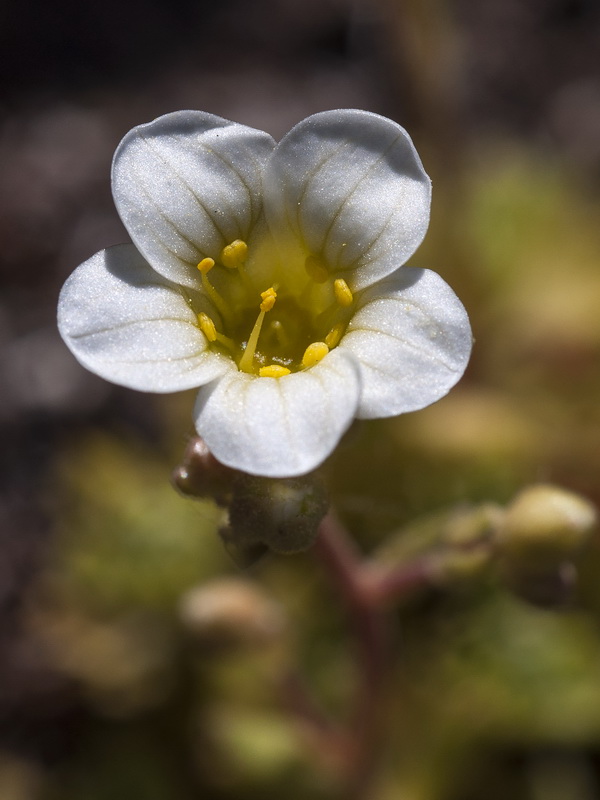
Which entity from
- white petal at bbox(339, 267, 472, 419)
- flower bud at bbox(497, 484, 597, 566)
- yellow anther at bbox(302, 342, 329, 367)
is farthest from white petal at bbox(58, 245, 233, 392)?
flower bud at bbox(497, 484, 597, 566)

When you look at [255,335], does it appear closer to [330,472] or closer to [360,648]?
[330,472]

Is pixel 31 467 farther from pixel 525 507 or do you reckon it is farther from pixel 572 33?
pixel 572 33

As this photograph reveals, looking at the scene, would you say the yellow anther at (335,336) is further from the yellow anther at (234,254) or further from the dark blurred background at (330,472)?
the dark blurred background at (330,472)

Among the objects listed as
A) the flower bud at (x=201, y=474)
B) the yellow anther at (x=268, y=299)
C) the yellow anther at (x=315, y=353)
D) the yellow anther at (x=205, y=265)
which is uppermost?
the yellow anther at (x=205, y=265)

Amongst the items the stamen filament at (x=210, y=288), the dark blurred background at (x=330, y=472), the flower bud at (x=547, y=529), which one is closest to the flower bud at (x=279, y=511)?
the stamen filament at (x=210, y=288)

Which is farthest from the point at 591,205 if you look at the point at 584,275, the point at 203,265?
the point at 203,265

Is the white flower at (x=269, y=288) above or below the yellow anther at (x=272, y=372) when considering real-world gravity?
above

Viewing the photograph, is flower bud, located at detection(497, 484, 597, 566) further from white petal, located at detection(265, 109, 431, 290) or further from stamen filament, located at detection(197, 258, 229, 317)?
stamen filament, located at detection(197, 258, 229, 317)
